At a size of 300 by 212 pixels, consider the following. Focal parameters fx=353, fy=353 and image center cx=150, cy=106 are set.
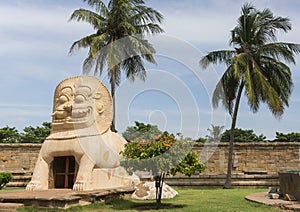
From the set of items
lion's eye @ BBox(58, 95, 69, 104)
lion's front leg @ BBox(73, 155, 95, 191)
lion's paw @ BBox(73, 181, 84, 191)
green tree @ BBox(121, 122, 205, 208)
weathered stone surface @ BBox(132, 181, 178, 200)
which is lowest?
weathered stone surface @ BBox(132, 181, 178, 200)

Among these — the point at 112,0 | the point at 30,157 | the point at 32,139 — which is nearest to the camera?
the point at 112,0

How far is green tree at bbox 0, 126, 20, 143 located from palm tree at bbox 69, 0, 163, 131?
1910cm

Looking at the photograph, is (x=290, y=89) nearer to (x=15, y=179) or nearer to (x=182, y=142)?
(x=182, y=142)

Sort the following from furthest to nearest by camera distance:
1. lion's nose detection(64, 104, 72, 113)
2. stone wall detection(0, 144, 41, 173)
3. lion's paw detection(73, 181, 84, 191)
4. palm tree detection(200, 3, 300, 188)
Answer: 1. stone wall detection(0, 144, 41, 173)
2. palm tree detection(200, 3, 300, 188)
3. lion's nose detection(64, 104, 72, 113)
4. lion's paw detection(73, 181, 84, 191)

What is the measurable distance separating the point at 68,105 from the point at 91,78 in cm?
114

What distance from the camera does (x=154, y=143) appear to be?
8.85 metres

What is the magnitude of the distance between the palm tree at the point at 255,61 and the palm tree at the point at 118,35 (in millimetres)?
3396

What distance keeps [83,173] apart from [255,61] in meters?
10.7

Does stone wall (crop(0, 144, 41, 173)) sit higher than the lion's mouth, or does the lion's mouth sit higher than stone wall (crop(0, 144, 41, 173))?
the lion's mouth

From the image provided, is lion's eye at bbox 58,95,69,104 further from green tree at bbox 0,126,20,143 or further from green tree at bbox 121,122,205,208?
green tree at bbox 0,126,20,143

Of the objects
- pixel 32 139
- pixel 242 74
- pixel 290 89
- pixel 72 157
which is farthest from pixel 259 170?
pixel 32 139

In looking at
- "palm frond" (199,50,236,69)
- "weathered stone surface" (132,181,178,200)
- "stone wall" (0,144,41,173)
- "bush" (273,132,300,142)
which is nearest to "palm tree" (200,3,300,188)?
"palm frond" (199,50,236,69)

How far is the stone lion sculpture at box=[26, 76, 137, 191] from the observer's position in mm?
10367

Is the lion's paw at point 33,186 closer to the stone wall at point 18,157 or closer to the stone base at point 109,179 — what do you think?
the stone base at point 109,179
